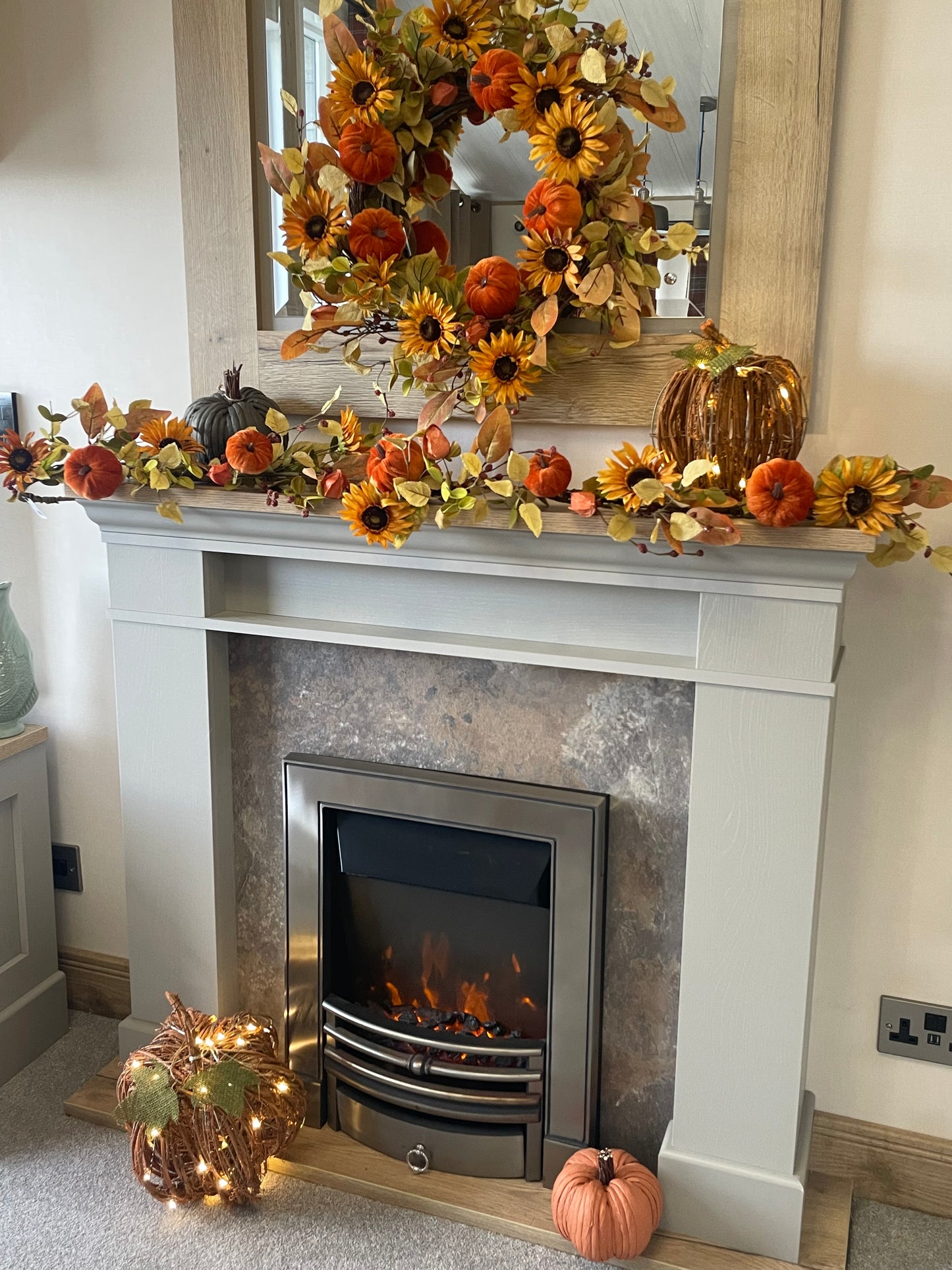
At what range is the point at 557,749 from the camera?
5.80 feet

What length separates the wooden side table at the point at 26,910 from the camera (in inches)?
84.9

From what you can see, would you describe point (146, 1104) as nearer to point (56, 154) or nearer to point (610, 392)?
point (610, 392)

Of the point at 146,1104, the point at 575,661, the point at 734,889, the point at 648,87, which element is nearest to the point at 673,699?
the point at 575,661

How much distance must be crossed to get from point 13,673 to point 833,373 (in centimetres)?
156

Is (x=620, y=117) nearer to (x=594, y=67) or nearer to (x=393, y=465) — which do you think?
(x=594, y=67)

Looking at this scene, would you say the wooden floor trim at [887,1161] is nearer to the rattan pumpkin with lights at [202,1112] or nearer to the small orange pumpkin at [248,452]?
the rattan pumpkin with lights at [202,1112]

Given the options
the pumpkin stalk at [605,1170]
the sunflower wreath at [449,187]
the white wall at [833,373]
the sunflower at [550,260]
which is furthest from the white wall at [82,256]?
the pumpkin stalk at [605,1170]

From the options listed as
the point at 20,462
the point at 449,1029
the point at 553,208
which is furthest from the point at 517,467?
the point at 449,1029

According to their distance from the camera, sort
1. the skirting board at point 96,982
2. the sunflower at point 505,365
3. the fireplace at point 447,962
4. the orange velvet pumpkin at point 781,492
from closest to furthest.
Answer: the orange velvet pumpkin at point 781,492 < the sunflower at point 505,365 < the fireplace at point 447,962 < the skirting board at point 96,982

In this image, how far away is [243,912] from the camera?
80.7 inches

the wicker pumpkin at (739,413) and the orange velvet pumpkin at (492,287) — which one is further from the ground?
the orange velvet pumpkin at (492,287)

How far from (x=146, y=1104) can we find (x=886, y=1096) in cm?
120

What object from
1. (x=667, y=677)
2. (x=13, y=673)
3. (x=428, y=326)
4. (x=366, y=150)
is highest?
(x=366, y=150)

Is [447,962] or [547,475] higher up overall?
[547,475]
